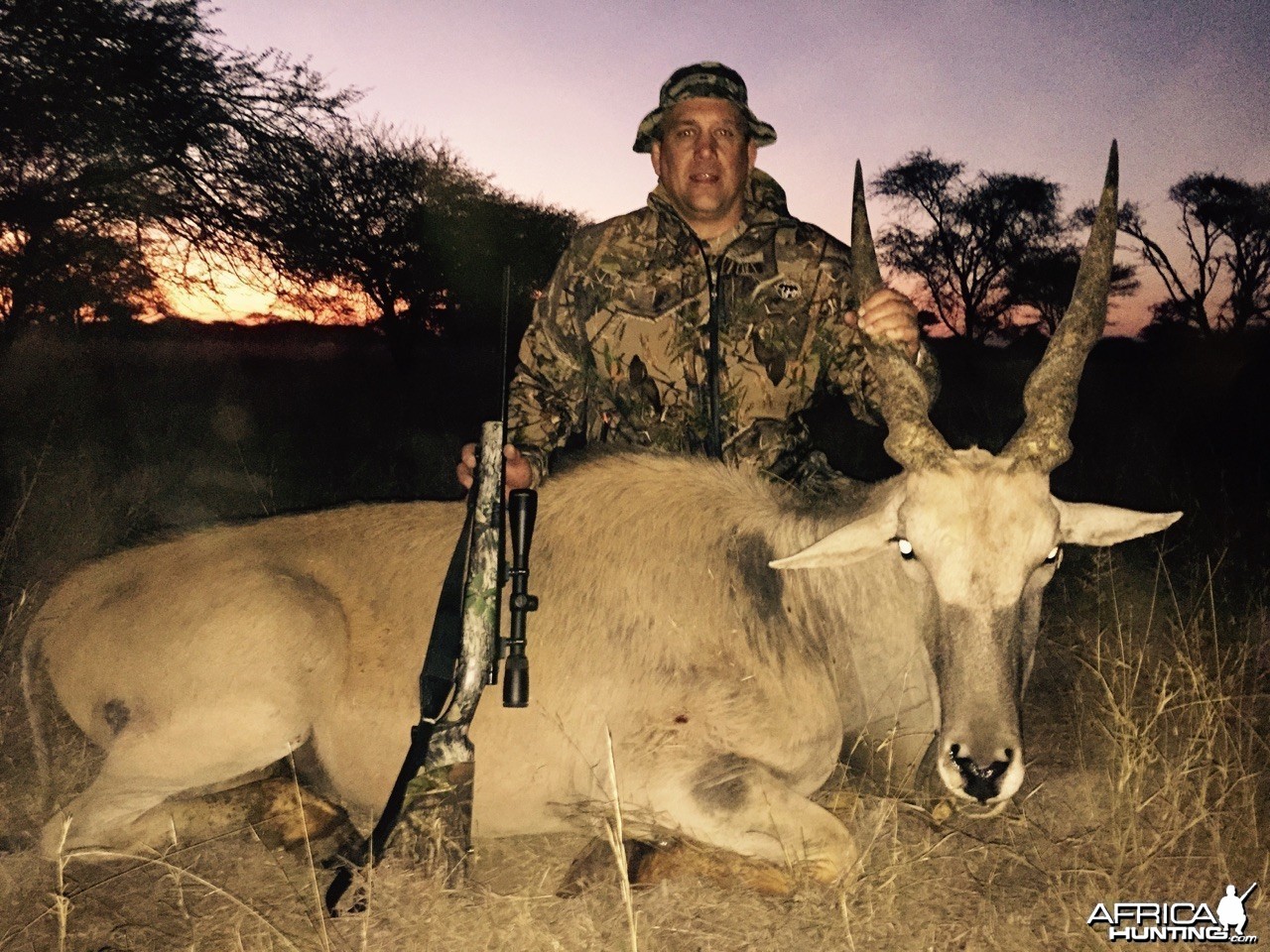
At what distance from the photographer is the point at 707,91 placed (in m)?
5.33

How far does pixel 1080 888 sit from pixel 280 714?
2817 mm

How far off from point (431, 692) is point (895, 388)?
6.52 ft

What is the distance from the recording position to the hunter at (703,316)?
5324 millimetres

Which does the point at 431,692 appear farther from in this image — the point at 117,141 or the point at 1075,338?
the point at 117,141

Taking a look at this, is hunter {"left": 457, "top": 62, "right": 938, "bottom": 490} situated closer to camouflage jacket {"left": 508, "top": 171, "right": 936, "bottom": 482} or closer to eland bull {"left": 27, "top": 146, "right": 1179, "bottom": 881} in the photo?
camouflage jacket {"left": 508, "top": 171, "right": 936, "bottom": 482}

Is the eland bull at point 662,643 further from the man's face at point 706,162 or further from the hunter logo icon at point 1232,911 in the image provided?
the man's face at point 706,162

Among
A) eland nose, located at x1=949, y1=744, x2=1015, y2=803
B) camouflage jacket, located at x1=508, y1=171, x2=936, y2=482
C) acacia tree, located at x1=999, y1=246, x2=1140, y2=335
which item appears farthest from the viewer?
acacia tree, located at x1=999, y1=246, x2=1140, y2=335

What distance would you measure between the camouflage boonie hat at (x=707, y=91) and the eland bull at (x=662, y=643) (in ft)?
6.38

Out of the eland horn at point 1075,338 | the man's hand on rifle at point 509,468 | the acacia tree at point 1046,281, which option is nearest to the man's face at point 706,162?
the man's hand on rifle at point 509,468

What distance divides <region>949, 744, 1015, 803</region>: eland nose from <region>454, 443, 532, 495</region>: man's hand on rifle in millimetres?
2067

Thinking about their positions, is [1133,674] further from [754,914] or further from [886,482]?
[754,914]

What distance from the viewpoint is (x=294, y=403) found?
16.1 meters

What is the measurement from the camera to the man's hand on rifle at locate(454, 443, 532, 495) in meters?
4.09

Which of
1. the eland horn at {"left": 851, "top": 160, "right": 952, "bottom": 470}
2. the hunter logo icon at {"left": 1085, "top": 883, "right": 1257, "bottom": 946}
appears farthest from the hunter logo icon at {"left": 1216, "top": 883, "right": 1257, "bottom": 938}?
the eland horn at {"left": 851, "top": 160, "right": 952, "bottom": 470}
